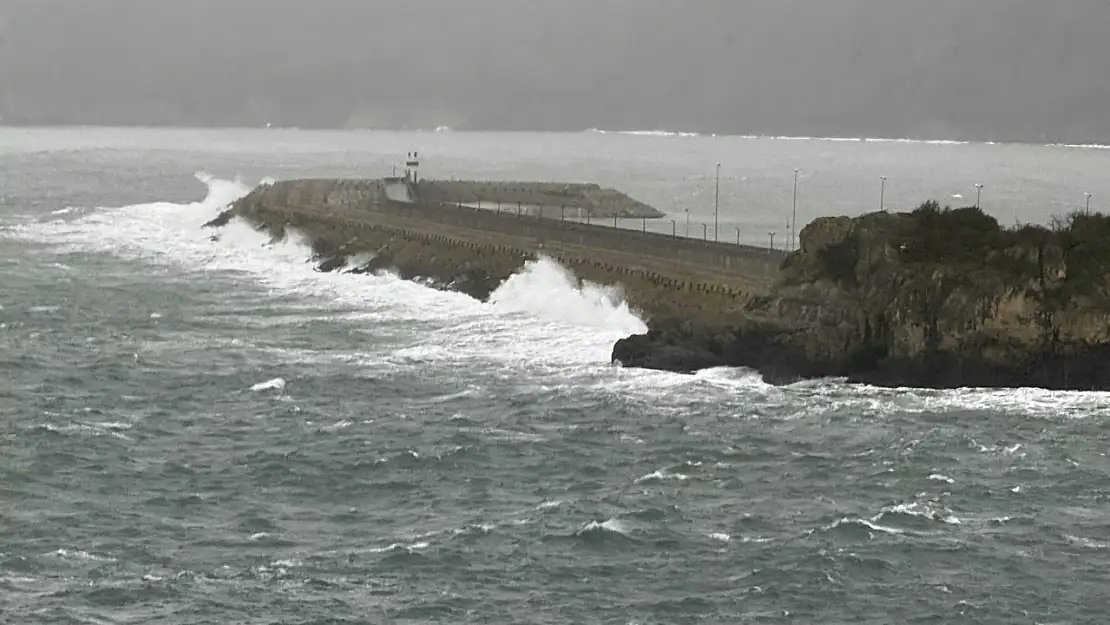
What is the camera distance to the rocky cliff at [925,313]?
57969mm

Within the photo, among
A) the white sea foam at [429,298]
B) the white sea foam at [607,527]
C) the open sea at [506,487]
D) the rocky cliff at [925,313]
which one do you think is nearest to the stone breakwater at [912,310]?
the rocky cliff at [925,313]

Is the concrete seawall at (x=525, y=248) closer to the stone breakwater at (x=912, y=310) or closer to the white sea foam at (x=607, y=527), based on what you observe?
the stone breakwater at (x=912, y=310)

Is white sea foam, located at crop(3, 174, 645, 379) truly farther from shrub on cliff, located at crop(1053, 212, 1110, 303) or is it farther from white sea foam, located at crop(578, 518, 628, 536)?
white sea foam, located at crop(578, 518, 628, 536)

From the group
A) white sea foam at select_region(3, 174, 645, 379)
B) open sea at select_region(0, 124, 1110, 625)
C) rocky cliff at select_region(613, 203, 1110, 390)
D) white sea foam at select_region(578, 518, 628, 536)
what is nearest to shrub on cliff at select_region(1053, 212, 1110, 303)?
rocky cliff at select_region(613, 203, 1110, 390)

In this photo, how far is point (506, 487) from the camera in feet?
145

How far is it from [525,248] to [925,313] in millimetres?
40664

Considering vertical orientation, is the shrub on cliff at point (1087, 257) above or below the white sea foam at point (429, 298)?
above

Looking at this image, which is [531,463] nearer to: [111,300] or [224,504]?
[224,504]

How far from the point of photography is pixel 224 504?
137ft

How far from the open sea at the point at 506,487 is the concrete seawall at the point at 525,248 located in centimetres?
453

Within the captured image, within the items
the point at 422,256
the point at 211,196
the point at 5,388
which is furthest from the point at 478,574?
the point at 211,196

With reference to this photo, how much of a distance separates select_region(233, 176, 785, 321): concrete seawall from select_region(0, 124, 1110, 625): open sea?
4.53m

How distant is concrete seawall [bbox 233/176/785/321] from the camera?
7419 centimetres

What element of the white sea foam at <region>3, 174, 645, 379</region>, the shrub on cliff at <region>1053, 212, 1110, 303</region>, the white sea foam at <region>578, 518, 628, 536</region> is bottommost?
the white sea foam at <region>578, 518, 628, 536</region>
